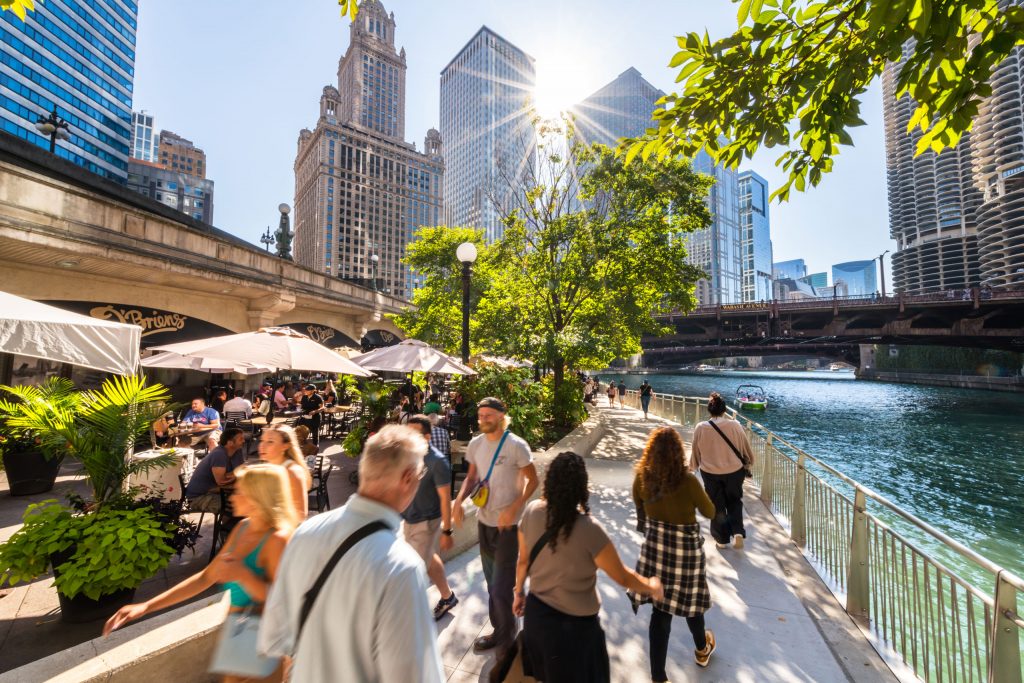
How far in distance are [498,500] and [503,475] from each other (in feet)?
0.67

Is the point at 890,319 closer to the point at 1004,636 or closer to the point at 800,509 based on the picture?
the point at 800,509

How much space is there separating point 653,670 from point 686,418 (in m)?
14.8

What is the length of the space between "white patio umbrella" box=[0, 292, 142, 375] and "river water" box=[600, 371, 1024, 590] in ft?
49.9

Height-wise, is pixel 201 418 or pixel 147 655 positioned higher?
pixel 201 418

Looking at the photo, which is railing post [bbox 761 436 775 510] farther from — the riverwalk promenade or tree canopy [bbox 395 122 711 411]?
tree canopy [bbox 395 122 711 411]

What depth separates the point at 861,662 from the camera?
3422 mm

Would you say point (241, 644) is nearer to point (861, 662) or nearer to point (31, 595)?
point (31, 595)

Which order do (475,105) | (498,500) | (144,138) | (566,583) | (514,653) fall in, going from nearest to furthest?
(566,583) < (514,653) < (498,500) < (475,105) < (144,138)

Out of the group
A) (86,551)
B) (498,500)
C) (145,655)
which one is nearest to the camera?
(145,655)

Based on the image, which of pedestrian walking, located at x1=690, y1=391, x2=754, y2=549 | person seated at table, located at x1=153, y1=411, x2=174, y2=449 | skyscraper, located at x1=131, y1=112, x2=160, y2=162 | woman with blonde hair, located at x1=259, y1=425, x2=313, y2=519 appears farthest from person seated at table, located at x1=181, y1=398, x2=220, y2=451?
skyscraper, located at x1=131, y1=112, x2=160, y2=162

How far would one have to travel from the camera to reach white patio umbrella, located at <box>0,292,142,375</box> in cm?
438

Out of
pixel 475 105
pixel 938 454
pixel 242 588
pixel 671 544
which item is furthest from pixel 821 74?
pixel 475 105

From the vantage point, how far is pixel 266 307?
15.1m

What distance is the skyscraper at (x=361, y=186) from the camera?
347 ft
